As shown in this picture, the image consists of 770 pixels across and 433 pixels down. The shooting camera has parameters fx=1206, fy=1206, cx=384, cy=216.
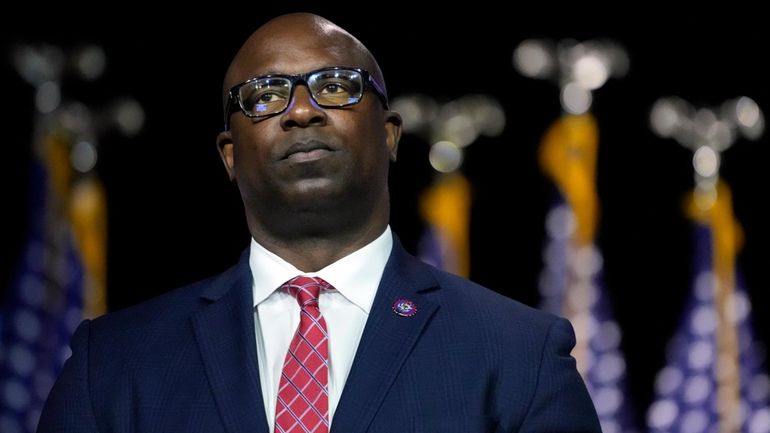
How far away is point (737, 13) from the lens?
6062mm

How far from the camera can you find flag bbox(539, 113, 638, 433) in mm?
6844

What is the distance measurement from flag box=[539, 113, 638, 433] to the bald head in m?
4.96

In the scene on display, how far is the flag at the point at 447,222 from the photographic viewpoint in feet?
22.0

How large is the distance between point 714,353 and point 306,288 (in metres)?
6.17

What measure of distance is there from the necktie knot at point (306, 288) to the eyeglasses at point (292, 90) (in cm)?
25

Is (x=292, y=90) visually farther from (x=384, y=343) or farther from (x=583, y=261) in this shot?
(x=583, y=261)

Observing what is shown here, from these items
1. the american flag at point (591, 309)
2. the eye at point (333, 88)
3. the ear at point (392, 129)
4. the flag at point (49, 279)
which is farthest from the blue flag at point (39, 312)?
the eye at point (333, 88)

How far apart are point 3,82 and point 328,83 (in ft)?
13.1

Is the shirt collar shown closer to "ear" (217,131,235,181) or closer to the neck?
the neck

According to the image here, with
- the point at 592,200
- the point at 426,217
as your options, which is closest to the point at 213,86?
the point at 426,217

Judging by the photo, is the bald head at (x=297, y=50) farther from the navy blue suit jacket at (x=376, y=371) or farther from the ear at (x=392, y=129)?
the navy blue suit jacket at (x=376, y=371)

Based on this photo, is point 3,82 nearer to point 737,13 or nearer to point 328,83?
point 737,13

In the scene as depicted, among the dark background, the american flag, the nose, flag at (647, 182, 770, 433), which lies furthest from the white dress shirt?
flag at (647, 182, 770, 433)

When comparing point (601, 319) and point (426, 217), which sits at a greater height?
point (426, 217)
